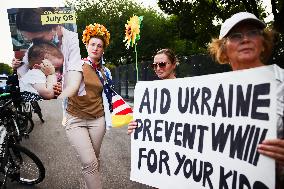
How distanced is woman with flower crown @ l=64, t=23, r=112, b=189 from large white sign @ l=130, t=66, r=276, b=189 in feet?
3.57

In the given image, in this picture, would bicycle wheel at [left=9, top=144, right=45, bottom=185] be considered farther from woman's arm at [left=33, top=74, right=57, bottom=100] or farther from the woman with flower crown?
woman's arm at [left=33, top=74, right=57, bottom=100]

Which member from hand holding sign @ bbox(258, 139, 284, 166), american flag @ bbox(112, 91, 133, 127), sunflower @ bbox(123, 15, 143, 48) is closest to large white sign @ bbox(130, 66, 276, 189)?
hand holding sign @ bbox(258, 139, 284, 166)

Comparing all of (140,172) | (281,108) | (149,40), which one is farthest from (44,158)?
(149,40)

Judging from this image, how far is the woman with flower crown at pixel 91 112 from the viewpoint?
160 inches

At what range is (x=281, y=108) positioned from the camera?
1942 mm

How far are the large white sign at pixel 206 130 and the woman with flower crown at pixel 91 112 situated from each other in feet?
3.57

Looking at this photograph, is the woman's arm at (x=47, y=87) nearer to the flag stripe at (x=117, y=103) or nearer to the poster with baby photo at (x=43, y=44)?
the poster with baby photo at (x=43, y=44)

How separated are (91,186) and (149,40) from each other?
5297 cm

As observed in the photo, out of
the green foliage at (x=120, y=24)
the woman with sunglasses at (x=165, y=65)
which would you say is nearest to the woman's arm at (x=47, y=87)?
the woman with sunglasses at (x=165, y=65)

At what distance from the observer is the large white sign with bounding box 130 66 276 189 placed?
208cm

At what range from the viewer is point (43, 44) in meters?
3.75

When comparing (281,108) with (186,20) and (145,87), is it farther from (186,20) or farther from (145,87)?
(186,20)

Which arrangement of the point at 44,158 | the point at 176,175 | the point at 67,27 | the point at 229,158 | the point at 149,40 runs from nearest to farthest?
the point at 229,158
the point at 176,175
the point at 67,27
the point at 44,158
the point at 149,40

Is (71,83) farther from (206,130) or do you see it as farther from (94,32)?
(206,130)
